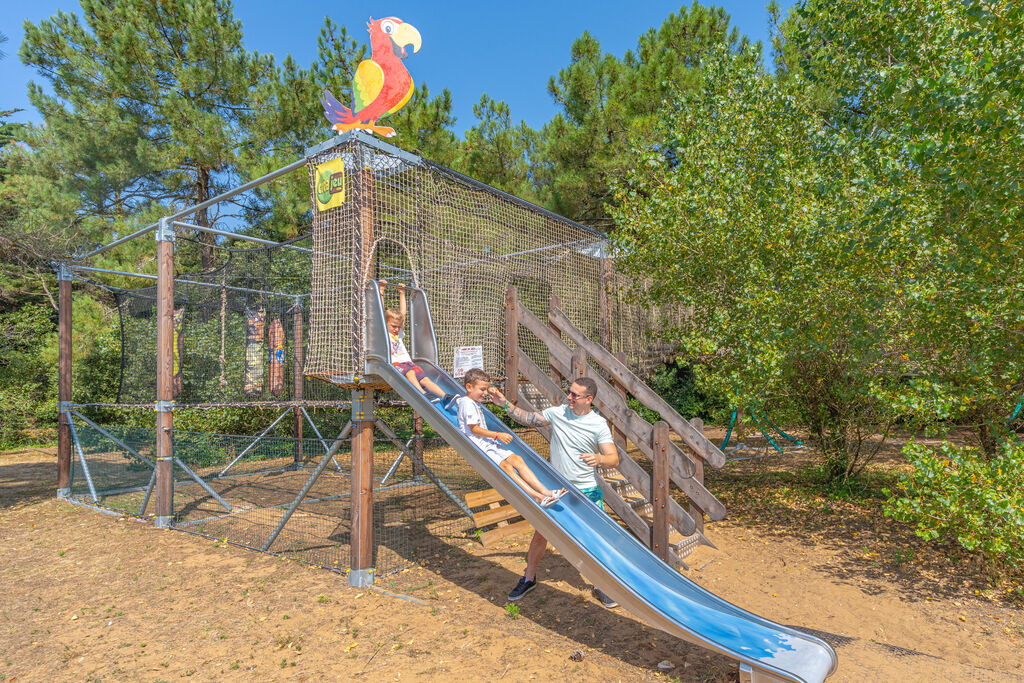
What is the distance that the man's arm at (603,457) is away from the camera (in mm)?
4445

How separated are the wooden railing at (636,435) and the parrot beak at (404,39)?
8.53ft

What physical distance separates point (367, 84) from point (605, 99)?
10.6m

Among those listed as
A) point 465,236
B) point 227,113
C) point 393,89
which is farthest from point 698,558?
point 227,113

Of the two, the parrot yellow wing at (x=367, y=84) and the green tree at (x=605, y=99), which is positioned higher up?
the green tree at (x=605, y=99)

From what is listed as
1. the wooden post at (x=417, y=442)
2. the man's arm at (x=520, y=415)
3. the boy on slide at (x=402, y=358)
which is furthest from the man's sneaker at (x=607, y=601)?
the wooden post at (x=417, y=442)

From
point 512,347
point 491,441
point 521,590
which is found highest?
point 512,347

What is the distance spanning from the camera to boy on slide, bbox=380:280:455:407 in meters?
5.22

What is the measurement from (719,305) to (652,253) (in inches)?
43.3

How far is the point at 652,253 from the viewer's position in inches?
304

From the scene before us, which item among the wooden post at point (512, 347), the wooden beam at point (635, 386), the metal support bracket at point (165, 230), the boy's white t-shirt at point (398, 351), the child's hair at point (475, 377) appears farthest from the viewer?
the metal support bracket at point (165, 230)

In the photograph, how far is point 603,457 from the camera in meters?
4.48

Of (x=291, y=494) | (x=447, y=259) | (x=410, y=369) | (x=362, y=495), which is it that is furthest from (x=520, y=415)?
(x=291, y=494)

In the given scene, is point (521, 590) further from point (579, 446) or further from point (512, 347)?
point (512, 347)

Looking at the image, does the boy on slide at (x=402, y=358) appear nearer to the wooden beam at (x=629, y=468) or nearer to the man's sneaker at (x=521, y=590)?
the wooden beam at (x=629, y=468)
